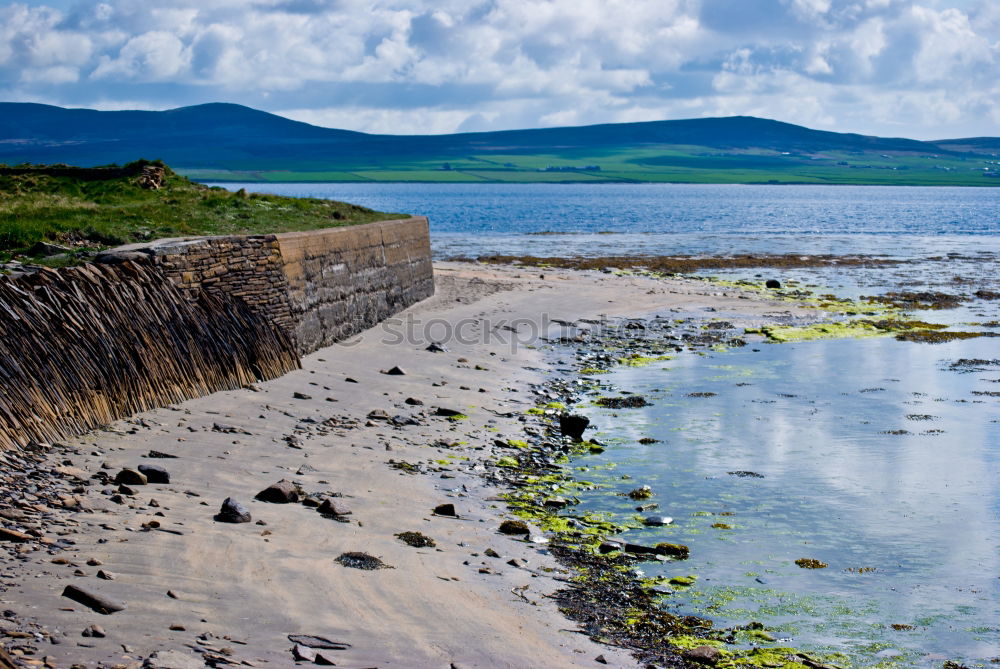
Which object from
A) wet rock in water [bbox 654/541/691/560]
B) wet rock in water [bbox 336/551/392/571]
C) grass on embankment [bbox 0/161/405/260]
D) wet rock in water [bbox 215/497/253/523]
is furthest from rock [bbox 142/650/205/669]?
grass on embankment [bbox 0/161/405/260]

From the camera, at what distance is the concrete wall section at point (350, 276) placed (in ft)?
57.6

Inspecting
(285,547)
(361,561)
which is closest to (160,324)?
(285,547)

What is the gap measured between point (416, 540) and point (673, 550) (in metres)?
2.50

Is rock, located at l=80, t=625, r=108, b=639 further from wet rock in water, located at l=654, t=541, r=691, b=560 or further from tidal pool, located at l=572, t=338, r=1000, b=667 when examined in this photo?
wet rock in water, located at l=654, t=541, r=691, b=560

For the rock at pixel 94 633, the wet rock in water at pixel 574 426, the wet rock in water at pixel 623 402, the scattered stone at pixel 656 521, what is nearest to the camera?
the rock at pixel 94 633

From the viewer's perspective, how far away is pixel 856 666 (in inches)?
300

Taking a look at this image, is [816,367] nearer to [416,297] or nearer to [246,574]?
[416,297]

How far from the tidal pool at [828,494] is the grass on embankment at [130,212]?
7433 mm

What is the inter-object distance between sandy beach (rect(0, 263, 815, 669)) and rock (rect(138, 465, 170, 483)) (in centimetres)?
7

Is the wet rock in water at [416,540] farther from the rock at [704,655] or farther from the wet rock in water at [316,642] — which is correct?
the rock at [704,655]

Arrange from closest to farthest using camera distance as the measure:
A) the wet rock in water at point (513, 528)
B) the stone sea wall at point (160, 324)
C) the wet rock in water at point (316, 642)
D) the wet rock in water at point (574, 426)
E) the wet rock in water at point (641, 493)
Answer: the wet rock in water at point (316, 642) → the wet rock in water at point (513, 528) → the stone sea wall at point (160, 324) → the wet rock in water at point (641, 493) → the wet rock in water at point (574, 426)

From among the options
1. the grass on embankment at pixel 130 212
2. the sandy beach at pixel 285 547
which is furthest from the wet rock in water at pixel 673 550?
the grass on embankment at pixel 130 212

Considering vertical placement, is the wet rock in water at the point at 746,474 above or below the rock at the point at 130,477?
below

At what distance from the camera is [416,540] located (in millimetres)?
9328
